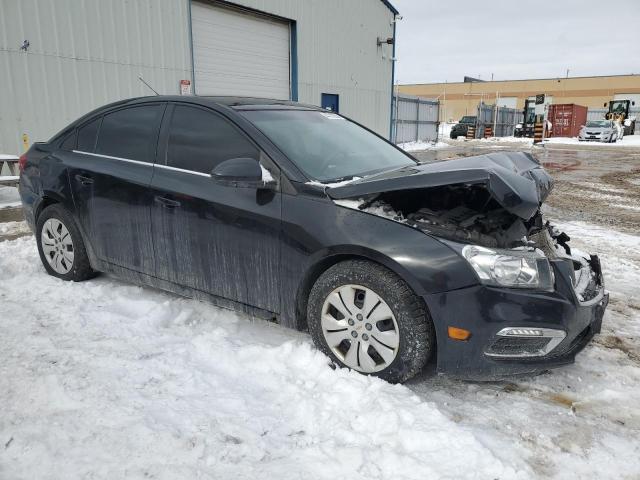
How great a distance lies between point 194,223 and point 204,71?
10.1 meters

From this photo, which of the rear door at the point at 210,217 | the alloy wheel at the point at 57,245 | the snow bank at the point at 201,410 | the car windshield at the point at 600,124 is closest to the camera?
the snow bank at the point at 201,410

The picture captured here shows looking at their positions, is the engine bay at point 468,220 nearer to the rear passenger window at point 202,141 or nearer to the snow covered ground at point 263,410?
the snow covered ground at point 263,410

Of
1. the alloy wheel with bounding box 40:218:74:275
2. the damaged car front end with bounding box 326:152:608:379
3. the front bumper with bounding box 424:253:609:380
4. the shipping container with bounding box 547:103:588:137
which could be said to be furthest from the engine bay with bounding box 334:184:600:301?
the shipping container with bounding box 547:103:588:137

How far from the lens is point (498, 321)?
2508 mm

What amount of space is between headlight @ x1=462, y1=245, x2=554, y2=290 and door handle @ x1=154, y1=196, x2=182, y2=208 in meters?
1.93

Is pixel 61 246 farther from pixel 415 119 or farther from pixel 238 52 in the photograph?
pixel 415 119

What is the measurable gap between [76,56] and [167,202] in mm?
8029

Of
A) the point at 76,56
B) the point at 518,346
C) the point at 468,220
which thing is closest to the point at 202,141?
the point at 468,220

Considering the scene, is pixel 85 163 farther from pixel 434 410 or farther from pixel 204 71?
pixel 204 71

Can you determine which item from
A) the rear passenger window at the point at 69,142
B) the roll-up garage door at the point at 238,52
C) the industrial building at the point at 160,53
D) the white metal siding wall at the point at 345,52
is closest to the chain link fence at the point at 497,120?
the white metal siding wall at the point at 345,52

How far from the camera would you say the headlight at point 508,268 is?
98.9 inches

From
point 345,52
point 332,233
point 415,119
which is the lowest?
point 332,233

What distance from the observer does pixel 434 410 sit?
2.54 meters

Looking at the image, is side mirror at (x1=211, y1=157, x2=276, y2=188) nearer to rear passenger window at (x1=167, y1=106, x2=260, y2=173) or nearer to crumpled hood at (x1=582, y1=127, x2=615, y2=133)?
rear passenger window at (x1=167, y1=106, x2=260, y2=173)
